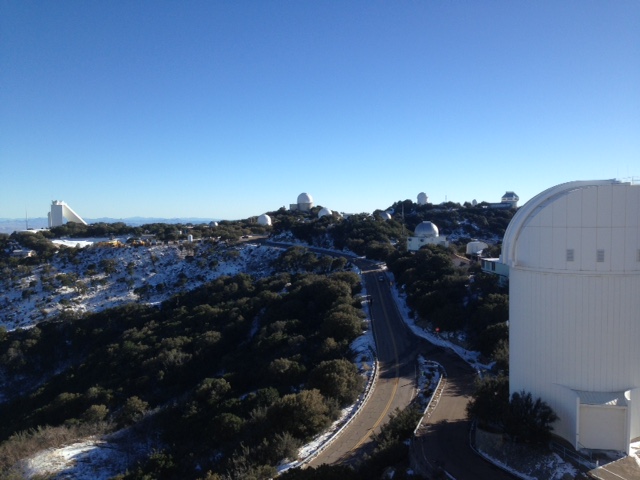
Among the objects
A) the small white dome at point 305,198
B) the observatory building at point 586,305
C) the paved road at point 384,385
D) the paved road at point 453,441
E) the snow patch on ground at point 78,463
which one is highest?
the small white dome at point 305,198

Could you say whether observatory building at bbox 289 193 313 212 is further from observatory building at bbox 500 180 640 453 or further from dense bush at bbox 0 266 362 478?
observatory building at bbox 500 180 640 453

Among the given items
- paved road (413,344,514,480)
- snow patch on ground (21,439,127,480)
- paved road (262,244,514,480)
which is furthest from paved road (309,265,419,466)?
snow patch on ground (21,439,127,480)

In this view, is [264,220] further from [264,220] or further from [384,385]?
[384,385]

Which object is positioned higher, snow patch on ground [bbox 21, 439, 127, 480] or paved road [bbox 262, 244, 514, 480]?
paved road [bbox 262, 244, 514, 480]

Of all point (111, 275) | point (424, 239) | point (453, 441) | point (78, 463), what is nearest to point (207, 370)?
point (78, 463)

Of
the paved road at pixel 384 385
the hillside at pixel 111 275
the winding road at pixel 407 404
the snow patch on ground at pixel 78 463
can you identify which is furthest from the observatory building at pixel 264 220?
the snow patch on ground at pixel 78 463

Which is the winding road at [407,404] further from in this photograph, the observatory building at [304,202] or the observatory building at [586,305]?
the observatory building at [304,202]

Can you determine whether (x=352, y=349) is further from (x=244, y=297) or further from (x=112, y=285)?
(x=112, y=285)

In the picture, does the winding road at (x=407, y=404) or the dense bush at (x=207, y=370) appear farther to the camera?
the dense bush at (x=207, y=370)

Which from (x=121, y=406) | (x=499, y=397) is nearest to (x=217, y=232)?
(x=121, y=406)

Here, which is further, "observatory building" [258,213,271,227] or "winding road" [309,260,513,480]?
"observatory building" [258,213,271,227]
